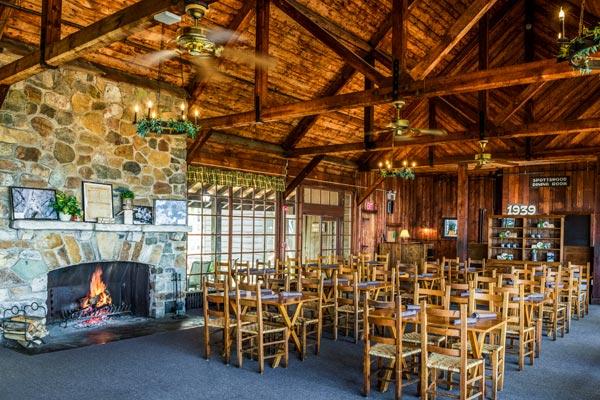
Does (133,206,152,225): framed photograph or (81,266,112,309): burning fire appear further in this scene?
(133,206,152,225): framed photograph

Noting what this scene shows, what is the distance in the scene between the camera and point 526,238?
13.7 meters

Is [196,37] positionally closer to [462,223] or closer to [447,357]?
[447,357]

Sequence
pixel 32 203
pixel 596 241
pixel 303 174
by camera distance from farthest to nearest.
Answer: pixel 303 174 < pixel 596 241 < pixel 32 203

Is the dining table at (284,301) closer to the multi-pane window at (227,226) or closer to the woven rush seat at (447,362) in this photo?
the woven rush seat at (447,362)

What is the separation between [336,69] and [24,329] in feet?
25.5

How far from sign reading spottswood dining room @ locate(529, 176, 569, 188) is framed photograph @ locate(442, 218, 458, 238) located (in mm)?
2958

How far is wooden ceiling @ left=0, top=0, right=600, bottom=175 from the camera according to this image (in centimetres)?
597

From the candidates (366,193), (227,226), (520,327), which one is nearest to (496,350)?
(520,327)

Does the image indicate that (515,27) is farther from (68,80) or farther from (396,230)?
(68,80)

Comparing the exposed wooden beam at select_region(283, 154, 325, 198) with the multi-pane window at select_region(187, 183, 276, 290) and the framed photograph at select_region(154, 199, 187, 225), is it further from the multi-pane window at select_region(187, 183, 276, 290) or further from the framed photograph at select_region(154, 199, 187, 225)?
the framed photograph at select_region(154, 199, 187, 225)

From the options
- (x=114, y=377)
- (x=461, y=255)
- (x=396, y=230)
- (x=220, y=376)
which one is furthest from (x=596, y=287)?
(x=114, y=377)

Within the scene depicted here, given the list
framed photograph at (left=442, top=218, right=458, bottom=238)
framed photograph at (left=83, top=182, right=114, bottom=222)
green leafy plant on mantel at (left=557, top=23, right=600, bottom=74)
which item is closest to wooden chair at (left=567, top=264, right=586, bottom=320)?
framed photograph at (left=442, top=218, right=458, bottom=238)

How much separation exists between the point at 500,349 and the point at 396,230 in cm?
1194

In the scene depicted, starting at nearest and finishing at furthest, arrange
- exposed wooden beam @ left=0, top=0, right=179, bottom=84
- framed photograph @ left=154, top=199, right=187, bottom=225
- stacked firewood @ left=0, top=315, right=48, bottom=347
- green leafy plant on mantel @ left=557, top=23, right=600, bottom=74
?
green leafy plant on mantel @ left=557, top=23, right=600, bottom=74
exposed wooden beam @ left=0, top=0, right=179, bottom=84
stacked firewood @ left=0, top=315, right=48, bottom=347
framed photograph @ left=154, top=199, right=187, bottom=225
